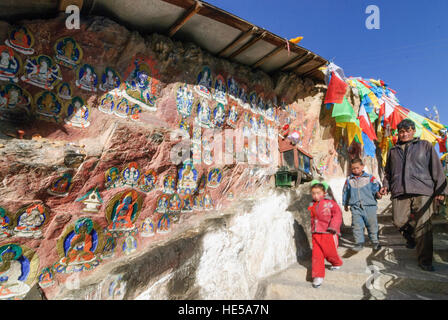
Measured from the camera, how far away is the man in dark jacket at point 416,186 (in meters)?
2.88

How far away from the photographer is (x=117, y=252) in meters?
2.76

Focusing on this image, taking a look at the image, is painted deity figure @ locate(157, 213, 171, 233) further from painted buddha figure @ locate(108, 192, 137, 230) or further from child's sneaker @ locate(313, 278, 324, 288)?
child's sneaker @ locate(313, 278, 324, 288)

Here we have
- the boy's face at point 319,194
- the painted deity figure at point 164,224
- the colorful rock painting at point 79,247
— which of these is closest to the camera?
the colorful rock painting at point 79,247

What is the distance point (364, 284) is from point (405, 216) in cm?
91

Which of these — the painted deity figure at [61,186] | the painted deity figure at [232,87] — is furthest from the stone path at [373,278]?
the painted deity figure at [232,87]

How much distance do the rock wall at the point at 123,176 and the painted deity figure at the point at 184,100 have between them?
2 centimetres

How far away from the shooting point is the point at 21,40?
2.76 m

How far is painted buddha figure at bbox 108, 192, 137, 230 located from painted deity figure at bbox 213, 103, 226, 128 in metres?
2.02

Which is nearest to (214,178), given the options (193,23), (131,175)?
(131,175)

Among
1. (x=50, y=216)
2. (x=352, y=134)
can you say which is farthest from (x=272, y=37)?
(x=50, y=216)

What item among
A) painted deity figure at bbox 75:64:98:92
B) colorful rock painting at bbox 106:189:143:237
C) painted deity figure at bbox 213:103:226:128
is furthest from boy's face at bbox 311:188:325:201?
painted deity figure at bbox 75:64:98:92

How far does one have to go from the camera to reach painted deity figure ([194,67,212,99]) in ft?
14.2

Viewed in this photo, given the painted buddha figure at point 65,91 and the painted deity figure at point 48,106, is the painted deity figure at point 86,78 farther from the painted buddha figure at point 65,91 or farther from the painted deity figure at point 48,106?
the painted deity figure at point 48,106

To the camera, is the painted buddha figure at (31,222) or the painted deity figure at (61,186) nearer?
the painted buddha figure at (31,222)
